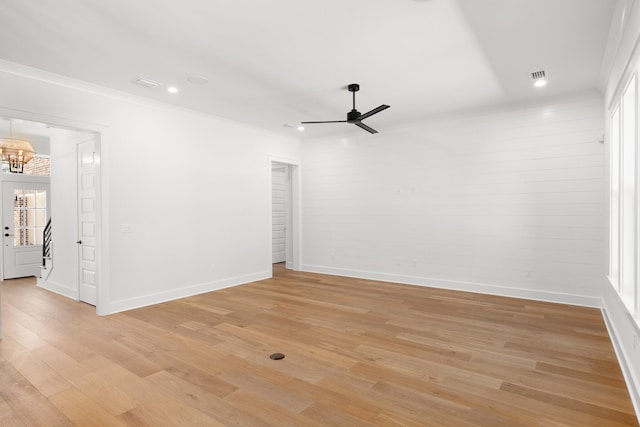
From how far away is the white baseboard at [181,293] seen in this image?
4570 millimetres

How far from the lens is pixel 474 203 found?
221 inches

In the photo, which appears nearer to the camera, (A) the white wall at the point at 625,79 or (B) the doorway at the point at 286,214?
(A) the white wall at the point at 625,79

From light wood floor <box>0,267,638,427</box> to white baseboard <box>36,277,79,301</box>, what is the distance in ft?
1.49

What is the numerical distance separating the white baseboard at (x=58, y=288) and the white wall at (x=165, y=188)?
133 centimetres

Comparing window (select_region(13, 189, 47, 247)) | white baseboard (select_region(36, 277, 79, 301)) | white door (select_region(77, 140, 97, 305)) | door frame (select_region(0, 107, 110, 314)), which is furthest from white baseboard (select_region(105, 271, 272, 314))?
window (select_region(13, 189, 47, 247))

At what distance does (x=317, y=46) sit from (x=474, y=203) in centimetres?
371

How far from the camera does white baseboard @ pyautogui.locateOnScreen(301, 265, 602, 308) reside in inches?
188

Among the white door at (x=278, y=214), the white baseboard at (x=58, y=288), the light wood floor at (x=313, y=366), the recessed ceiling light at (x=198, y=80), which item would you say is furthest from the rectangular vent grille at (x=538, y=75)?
the white baseboard at (x=58, y=288)

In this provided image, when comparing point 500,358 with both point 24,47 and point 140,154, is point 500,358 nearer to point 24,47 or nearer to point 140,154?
point 140,154

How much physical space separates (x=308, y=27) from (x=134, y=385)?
10.7 ft

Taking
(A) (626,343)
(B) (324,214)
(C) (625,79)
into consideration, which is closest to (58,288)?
(B) (324,214)

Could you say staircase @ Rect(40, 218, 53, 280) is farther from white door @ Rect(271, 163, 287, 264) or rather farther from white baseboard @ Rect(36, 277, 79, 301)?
white door @ Rect(271, 163, 287, 264)

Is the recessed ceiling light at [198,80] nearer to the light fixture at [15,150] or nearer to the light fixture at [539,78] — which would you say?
the light fixture at [15,150]

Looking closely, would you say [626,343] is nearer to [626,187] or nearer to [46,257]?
[626,187]
